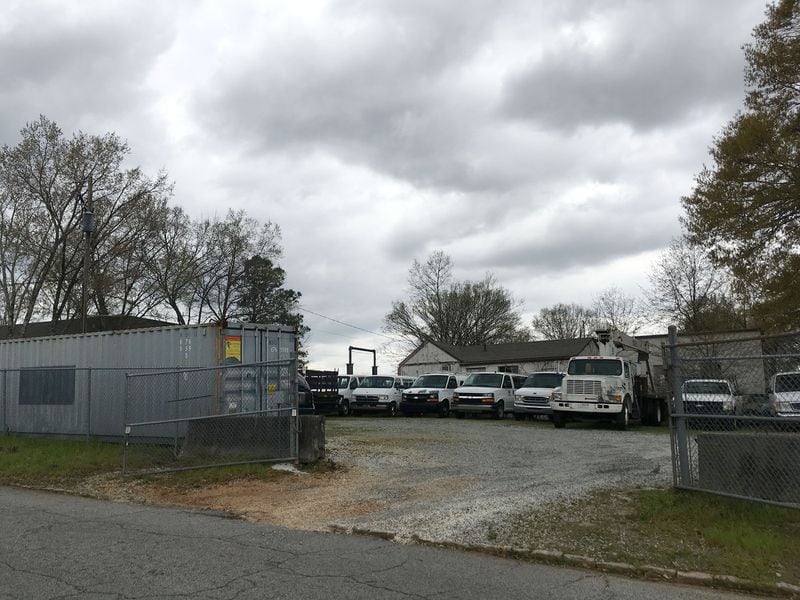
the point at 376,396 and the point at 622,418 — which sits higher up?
the point at 376,396

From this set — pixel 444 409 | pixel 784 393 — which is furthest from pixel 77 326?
pixel 784 393

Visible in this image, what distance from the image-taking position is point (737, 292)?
67.5ft

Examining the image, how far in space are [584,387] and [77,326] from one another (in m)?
30.2

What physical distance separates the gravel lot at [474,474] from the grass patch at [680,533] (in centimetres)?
50

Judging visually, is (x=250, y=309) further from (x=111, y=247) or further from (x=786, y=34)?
(x=786, y=34)

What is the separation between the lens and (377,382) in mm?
30844

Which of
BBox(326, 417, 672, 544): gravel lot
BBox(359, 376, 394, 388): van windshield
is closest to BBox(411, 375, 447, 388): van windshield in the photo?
BBox(359, 376, 394, 388): van windshield

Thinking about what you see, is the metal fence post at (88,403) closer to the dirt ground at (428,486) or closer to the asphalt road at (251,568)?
the dirt ground at (428,486)

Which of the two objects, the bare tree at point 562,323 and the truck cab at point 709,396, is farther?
the bare tree at point 562,323

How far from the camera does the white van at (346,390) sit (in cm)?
3028

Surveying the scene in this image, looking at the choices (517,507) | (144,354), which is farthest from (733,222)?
(144,354)

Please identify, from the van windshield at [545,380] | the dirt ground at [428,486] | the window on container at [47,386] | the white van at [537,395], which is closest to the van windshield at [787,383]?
the dirt ground at [428,486]

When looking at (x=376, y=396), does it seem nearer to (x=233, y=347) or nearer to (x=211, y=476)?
(x=233, y=347)

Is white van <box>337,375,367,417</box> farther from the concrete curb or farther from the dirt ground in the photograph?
the concrete curb
